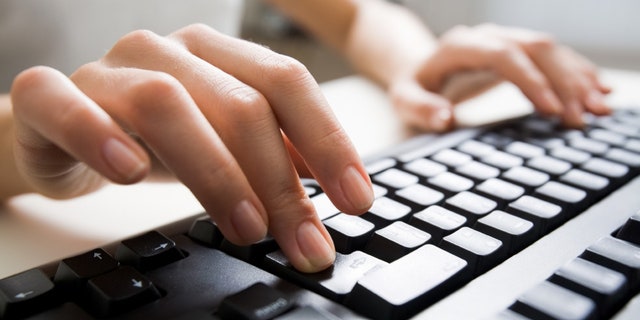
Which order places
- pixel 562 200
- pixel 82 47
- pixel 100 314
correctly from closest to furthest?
pixel 100 314 → pixel 562 200 → pixel 82 47

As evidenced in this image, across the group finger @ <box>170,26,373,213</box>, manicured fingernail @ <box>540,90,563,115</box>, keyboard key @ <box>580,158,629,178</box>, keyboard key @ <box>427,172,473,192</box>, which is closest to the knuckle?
finger @ <box>170,26,373,213</box>

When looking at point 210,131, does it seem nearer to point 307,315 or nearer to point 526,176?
point 307,315

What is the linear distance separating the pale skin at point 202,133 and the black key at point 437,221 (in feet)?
0.10

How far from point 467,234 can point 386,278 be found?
0.06 m

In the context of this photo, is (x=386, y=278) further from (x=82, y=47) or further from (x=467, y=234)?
(x=82, y=47)

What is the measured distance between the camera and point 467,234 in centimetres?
27

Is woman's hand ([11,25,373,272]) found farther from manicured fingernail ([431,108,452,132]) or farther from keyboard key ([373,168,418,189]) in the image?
manicured fingernail ([431,108,452,132])

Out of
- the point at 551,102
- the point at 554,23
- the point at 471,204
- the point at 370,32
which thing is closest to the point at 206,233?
the point at 471,204

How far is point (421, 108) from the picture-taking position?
0.52 meters

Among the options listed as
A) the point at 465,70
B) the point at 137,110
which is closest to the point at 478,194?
the point at 137,110

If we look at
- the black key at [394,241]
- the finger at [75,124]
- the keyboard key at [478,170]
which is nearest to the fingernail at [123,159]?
the finger at [75,124]

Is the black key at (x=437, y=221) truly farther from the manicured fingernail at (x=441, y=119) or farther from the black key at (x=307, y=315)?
the manicured fingernail at (x=441, y=119)

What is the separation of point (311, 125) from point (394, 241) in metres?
0.07

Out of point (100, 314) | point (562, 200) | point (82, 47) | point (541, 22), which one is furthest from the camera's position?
point (541, 22)
